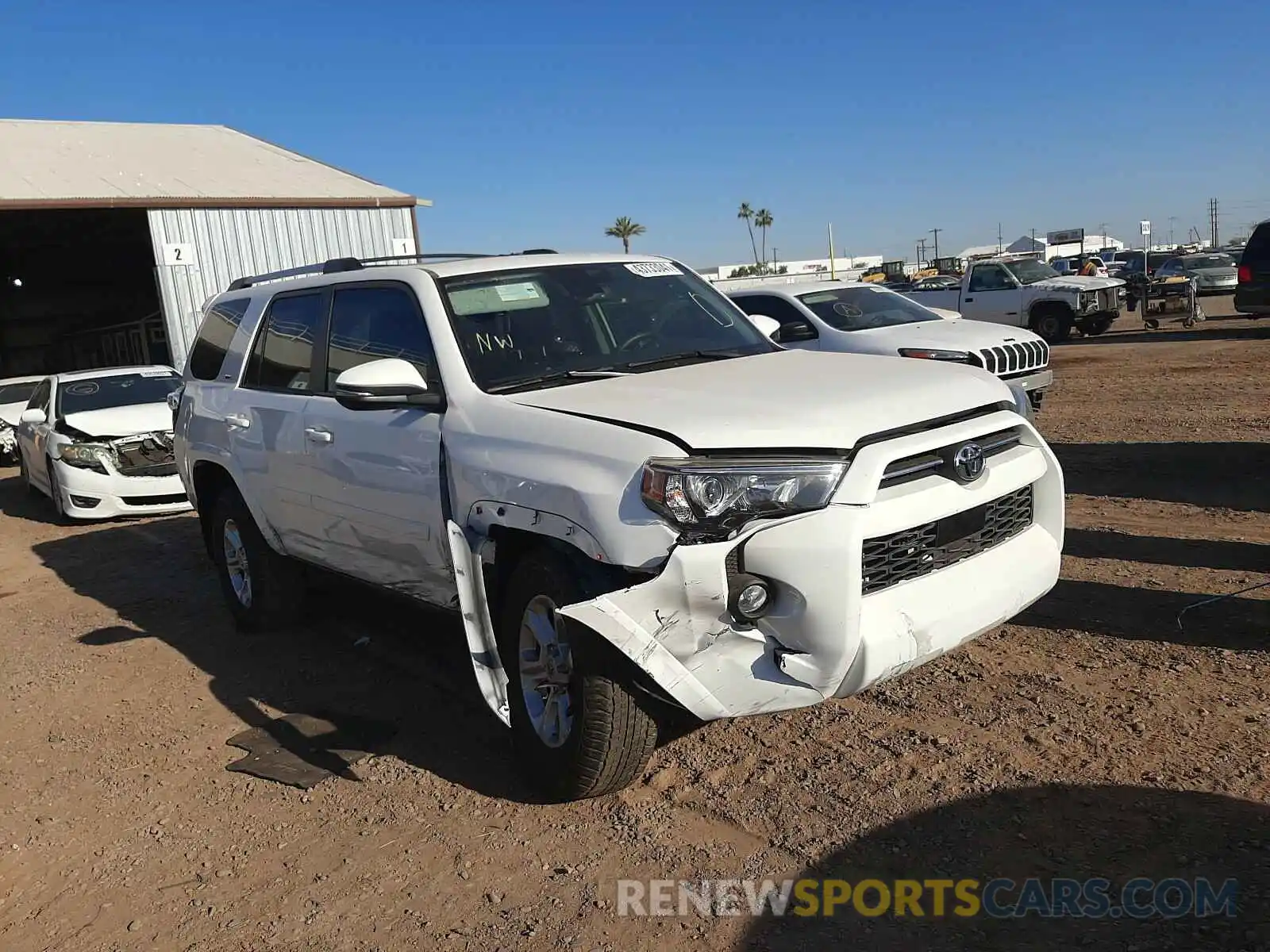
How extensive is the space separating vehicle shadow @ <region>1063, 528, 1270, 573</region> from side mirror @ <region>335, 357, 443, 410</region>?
11.6ft

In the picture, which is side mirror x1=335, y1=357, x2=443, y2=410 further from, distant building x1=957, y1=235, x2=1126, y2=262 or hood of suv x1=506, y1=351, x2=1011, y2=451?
distant building x1=957, y1=235, x2=1126, y2=262

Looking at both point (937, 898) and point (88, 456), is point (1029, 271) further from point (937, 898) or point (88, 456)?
point (937, 898)

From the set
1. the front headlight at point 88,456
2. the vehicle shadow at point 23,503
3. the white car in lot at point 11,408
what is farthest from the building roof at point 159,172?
the front headlight at point 88,456

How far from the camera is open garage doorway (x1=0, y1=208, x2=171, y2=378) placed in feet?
77.5

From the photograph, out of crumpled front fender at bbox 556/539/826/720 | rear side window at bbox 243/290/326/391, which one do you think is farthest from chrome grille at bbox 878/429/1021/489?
rear side window at bbox 243/290/326/391

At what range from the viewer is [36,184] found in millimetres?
18422

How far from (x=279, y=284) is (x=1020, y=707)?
4255 mm

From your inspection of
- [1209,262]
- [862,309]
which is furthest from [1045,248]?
[862,309]

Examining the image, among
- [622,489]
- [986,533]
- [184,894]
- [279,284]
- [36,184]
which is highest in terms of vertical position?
[36,184]

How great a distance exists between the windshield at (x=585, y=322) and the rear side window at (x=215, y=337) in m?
2.17

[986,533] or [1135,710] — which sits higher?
[986,533]

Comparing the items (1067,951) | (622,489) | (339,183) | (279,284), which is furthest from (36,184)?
(1067,951)

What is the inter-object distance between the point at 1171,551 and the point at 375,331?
442cm

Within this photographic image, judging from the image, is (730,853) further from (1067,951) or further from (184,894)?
(184,894)
